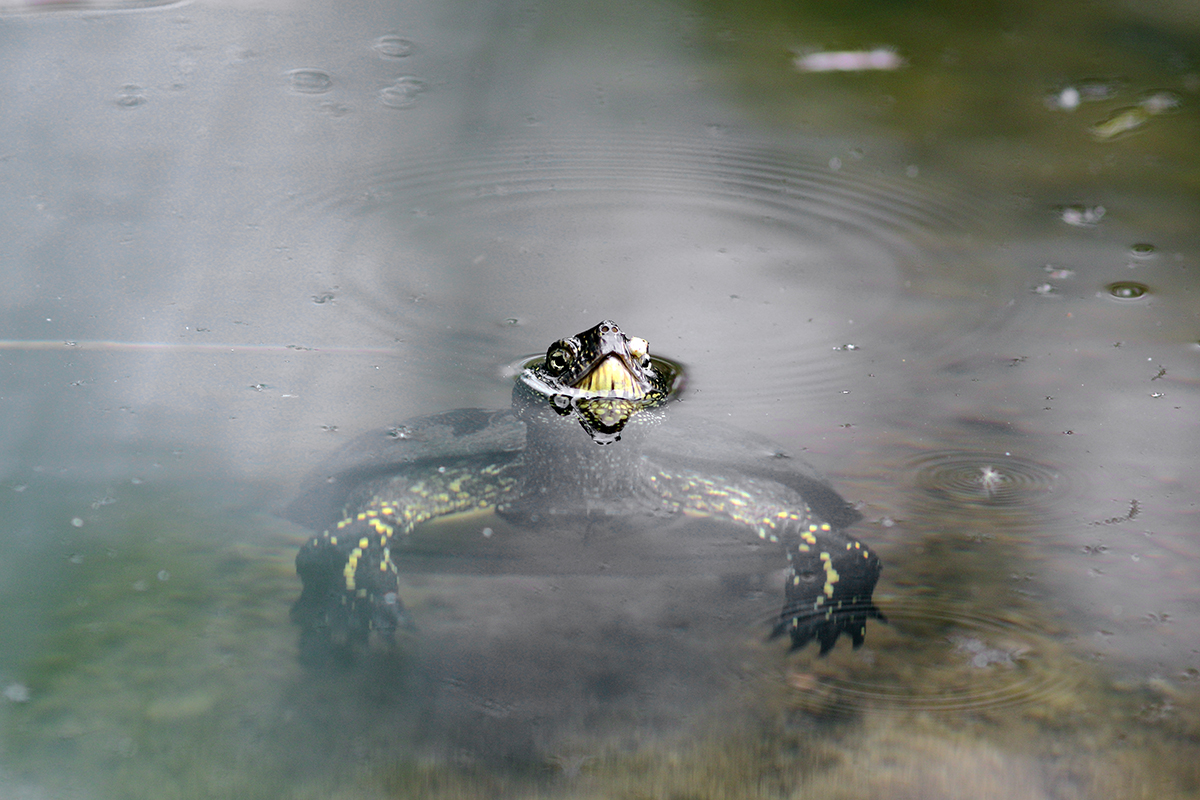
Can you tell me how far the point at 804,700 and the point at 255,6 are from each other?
412 centimetres

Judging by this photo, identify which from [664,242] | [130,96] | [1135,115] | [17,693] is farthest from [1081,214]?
[130,96]

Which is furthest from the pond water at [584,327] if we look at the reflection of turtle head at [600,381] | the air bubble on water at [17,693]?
the reflection of turtle head at [600,381]

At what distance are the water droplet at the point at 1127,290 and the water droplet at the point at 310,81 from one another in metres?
2.89

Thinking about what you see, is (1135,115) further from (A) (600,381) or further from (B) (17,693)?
(B) (17,693)

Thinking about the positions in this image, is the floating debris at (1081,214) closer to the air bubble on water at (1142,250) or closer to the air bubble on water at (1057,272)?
the air bubble on water at (1142,250)

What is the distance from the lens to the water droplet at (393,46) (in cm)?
425

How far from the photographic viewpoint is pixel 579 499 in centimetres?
218

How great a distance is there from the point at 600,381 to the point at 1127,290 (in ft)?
5.27

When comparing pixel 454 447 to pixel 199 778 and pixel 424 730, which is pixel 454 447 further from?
pixel 199 778

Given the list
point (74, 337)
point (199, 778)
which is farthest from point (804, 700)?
point (74, 337)

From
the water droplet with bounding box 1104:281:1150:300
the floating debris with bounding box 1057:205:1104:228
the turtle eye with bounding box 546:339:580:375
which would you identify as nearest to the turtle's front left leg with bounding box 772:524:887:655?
the turtle eye with bounding box 546:339:580:375

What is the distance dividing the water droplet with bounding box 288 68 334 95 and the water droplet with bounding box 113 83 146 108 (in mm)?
552

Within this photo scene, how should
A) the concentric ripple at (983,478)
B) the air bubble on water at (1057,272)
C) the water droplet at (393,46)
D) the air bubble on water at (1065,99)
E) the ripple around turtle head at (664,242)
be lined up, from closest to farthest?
1. the concentric ripple at (983,478)
2. the ripple around turtle head at (664,242)
3. the air bubble on water at (1057,272)
4. the air bubble on water at (1065,99)
5. the water droplet at (393,46)

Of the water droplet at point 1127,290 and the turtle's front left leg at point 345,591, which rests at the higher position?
the water droplet at point 1127,290
